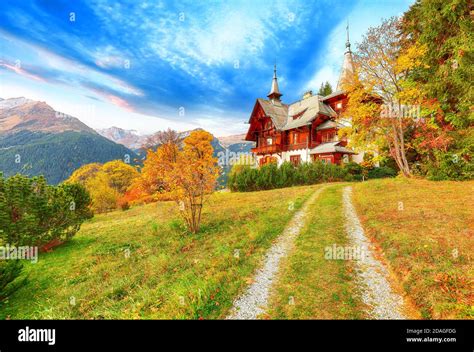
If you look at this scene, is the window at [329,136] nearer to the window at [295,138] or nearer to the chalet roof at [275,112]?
the window at [295,138]

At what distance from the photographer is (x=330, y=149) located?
967 inches

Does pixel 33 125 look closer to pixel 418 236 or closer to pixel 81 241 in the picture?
pixel 81 241

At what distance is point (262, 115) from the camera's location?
34031 millimetres

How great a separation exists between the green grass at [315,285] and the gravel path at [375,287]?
0.20 metres

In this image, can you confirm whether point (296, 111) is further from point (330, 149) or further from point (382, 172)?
point (382, 172)

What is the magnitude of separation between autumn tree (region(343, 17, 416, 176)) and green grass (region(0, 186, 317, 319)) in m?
12.0

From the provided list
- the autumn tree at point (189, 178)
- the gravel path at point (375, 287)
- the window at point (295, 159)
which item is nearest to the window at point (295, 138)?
the window at point (295, 159)

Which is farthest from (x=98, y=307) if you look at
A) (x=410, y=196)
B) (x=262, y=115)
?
(x=262, y=115)

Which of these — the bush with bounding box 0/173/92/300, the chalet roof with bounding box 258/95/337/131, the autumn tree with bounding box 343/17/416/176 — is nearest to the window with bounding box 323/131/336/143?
the chalet roof with bounding box 258/95/337/131

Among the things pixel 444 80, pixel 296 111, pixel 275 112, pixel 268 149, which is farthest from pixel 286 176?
pixel 275 112

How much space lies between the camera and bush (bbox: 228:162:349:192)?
21109 mm

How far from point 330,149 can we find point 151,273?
24416 mm
